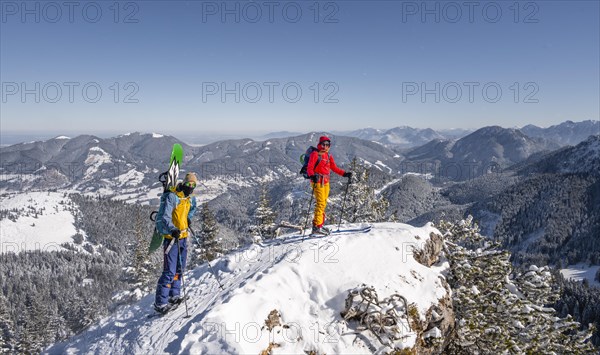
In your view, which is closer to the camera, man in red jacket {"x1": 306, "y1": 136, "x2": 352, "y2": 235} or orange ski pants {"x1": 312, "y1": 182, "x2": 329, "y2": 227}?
man in red jacket {"x1": 306, "y1": 136, "x2": 352, "y2": 235}

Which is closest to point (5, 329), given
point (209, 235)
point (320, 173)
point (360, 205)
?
point (209, 235)

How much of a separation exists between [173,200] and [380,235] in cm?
799

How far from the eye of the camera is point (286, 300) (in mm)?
9109

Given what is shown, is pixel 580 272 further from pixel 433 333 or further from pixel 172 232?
pixel 172 232

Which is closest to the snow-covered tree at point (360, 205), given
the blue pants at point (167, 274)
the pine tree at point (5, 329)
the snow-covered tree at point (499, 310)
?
the snow-covered tree at point (499, 310)

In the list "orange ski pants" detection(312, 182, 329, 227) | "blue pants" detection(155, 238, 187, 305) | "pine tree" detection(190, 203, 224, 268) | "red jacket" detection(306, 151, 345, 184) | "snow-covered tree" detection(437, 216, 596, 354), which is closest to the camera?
"blue pants" detection(155, 238, 187, 305)

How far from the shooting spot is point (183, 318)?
960cm

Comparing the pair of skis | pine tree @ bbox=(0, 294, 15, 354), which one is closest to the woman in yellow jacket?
the pair of skis

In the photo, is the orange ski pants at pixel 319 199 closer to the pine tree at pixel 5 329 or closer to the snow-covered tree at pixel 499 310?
the snow-covered tree at pixel 499 310

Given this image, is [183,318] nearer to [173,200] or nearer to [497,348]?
[173,200]

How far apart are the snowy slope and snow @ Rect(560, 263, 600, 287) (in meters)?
194

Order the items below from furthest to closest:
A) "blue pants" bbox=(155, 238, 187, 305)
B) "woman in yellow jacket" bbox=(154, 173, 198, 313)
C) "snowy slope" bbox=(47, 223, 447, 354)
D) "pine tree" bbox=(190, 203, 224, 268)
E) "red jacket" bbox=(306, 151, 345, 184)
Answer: "pine tree" bbox=(190, 203, 224, 268)
"red jacket" bbox=(306, 151, 345, 184)
"blue pants" bbox=(155, 238, 187, 305)
"woman in yellow jacket" bbox=(154, 173, 198, 313)
"snowy slope" bbox=(47, 223, 447, 354)

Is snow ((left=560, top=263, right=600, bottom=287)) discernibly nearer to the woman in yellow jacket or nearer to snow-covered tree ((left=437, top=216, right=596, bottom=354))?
snow-covered tree ((left=437, top=216, right=596, bottom=354))

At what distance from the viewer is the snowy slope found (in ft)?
26.5
